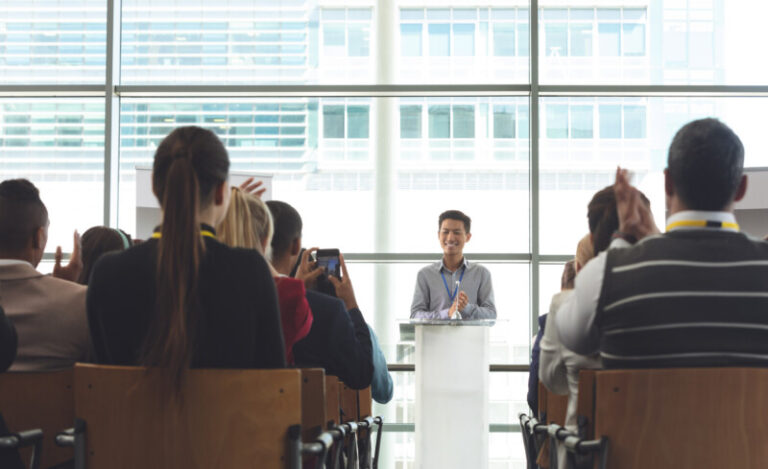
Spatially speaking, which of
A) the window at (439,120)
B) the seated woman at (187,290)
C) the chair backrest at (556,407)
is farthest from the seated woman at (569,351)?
the window at (439,120)

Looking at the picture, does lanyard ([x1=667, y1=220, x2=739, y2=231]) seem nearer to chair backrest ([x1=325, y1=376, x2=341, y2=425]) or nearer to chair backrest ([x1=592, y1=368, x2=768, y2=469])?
chair backrest ([x1=592, y1=368, x2=768, y2=469])

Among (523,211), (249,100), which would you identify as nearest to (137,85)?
(249,100)

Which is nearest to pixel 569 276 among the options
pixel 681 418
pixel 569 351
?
pixel 569 351

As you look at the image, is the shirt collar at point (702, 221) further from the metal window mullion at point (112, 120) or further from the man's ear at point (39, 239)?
the metal window mullion at point (112, 120)

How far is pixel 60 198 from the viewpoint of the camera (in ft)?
21.7

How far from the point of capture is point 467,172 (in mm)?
6527

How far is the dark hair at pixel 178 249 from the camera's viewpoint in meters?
1.76

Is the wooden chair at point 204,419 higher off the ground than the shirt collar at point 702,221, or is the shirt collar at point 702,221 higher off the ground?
the shirt collar at point 702,221

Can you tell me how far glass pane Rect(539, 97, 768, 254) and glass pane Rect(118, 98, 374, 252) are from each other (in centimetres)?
146

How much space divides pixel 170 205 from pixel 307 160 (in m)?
4.77

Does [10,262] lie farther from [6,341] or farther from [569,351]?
[569,351]

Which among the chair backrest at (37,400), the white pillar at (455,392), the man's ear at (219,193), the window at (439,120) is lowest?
the white pillar at (455,392)

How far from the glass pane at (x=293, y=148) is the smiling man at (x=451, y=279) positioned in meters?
0.82

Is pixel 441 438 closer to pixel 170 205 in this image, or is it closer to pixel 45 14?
pixel 170 205
